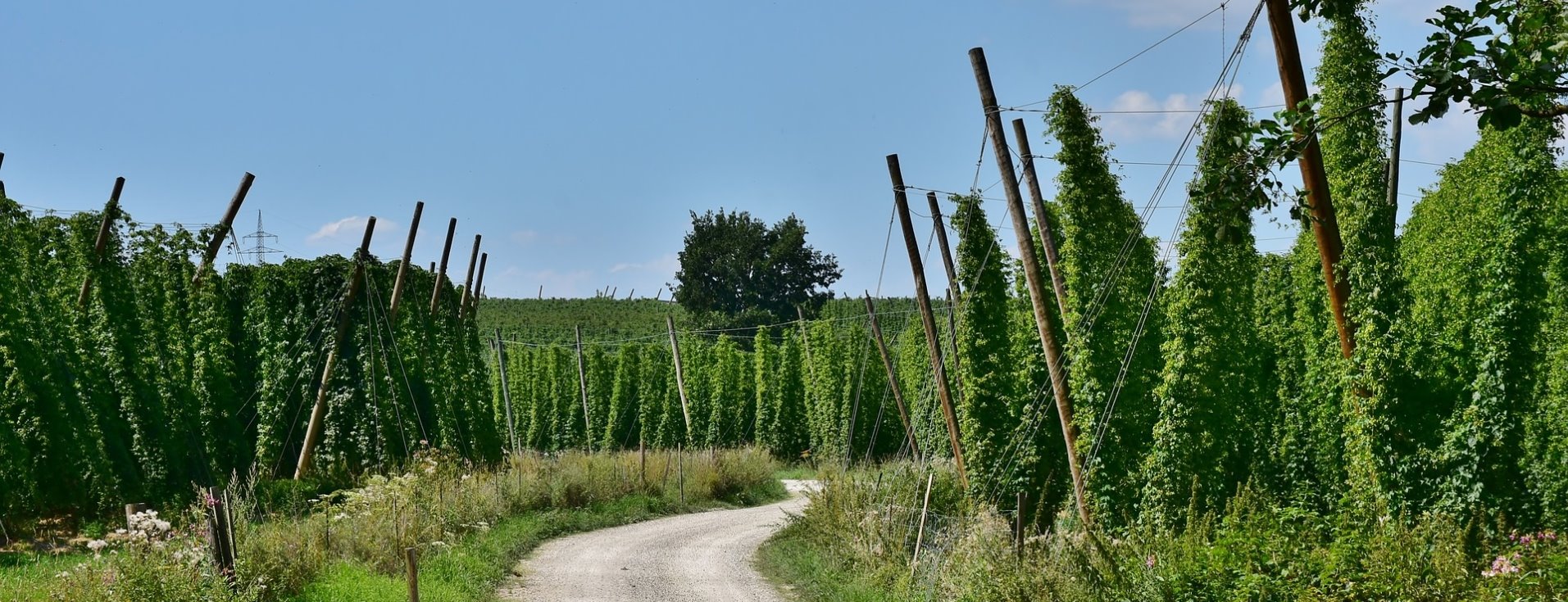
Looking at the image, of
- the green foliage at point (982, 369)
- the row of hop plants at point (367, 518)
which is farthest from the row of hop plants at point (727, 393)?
the green foliage at point (982, 369)

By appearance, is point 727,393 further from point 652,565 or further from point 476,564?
point 476,564

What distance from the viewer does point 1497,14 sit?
512 cm

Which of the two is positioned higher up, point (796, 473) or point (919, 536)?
point (919, 536)

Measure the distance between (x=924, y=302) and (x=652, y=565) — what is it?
5.07m

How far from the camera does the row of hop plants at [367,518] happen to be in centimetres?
1010

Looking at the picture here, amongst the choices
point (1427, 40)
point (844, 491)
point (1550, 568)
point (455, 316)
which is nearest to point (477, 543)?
point (844, 491)

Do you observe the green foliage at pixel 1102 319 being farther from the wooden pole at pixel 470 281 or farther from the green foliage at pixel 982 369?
the wooden pole at pixel 470 281

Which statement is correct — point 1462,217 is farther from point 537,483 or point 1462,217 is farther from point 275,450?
point 275,450

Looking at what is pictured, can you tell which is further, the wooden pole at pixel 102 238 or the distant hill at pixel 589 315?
the distant hill at pixel 589 315

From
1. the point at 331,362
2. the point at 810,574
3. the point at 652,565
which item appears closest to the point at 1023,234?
the point at 810,574

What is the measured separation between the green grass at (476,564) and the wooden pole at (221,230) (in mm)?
6545

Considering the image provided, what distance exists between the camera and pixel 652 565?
53.6 feet

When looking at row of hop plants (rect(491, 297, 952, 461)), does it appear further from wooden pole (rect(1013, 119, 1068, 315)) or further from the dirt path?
wooden pole (rect(1013, 119, 1068, 315))

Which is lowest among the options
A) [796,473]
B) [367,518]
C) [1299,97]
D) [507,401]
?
[796,473]
